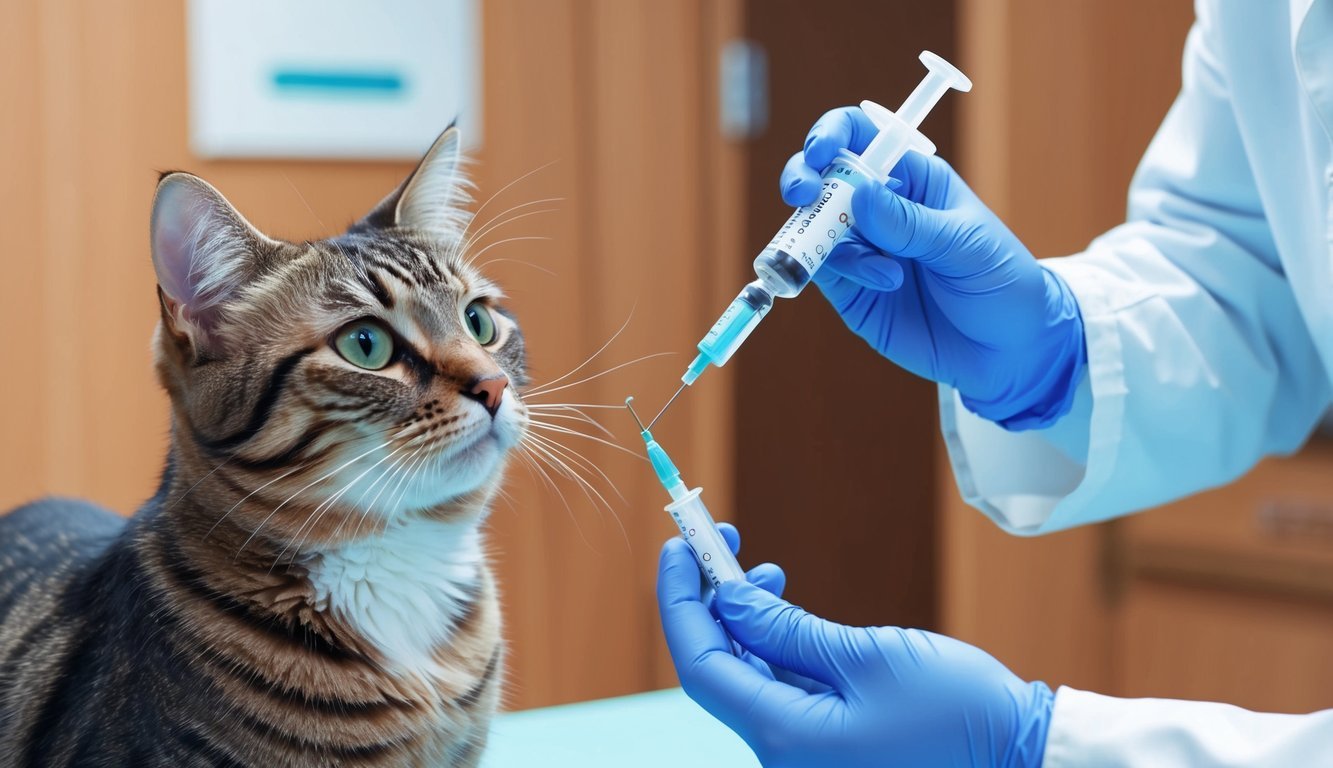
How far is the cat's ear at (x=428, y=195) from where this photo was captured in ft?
3.37

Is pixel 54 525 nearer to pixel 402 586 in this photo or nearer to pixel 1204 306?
pixel 402 586

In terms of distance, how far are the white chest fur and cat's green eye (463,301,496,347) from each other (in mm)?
158

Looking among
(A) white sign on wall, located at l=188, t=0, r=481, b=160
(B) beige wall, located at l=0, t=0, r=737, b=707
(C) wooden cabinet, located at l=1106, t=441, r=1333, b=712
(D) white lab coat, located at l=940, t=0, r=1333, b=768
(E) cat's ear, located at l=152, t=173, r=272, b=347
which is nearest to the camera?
(E) cat's ear, located at l=152, t=173, r=272, b=347

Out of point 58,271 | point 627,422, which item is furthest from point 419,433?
point 627,422

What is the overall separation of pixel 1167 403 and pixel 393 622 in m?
0.79

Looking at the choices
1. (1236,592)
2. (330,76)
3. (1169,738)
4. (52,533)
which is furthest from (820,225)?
(1236,592)

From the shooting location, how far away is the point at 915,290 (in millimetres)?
1146

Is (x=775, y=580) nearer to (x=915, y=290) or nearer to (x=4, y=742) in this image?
(x=915, y=290)

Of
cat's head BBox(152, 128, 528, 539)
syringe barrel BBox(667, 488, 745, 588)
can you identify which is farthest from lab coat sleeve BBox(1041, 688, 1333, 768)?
cat's head BBox(152, 128, 528, 539)

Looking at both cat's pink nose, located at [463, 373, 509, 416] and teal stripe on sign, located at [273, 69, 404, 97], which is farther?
teal stripe on sign, located at [273, 69, 404, 97]

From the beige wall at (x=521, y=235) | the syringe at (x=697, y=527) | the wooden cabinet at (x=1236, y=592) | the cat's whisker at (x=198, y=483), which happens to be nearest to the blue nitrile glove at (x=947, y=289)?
the syringe at (x=697, y=527)

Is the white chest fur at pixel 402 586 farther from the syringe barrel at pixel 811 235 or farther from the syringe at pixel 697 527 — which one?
the syringe barrel at pixel 811 235

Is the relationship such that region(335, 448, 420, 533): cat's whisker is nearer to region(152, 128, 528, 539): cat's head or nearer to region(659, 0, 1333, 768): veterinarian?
region(152, 128, 528, 539): cat's head

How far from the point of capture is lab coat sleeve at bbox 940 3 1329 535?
118 centimetres
